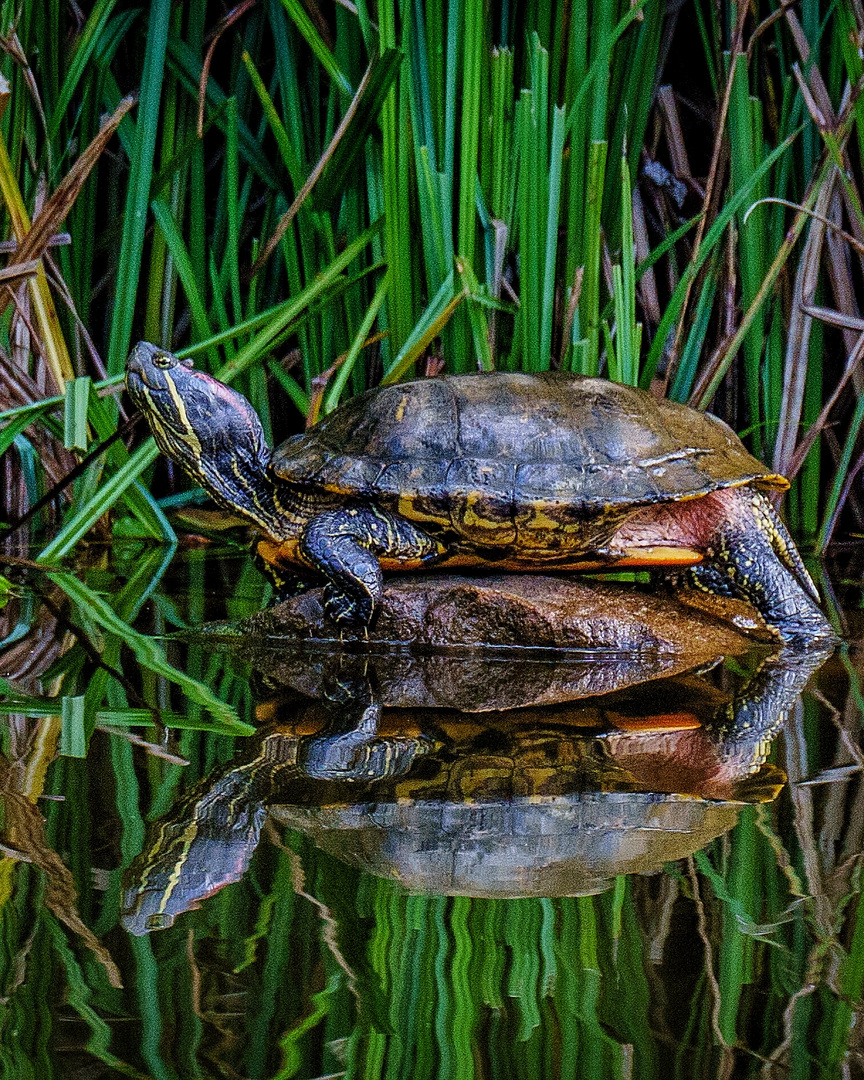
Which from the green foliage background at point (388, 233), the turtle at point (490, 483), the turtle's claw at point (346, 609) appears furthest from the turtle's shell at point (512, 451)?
the green foliage background at point (388, 233)

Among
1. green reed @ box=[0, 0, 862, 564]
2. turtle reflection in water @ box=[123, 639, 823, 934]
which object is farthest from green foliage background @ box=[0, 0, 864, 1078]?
turtle reflection in water @ box=[123, 639, 823, 934]

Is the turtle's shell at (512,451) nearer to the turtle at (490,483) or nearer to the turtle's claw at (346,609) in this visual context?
the turtle at (490,483)

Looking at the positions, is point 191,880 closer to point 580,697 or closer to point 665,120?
point 580,697

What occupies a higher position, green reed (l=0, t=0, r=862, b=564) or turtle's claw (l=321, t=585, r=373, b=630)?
green reed (l=0, t=0, r=862, b=564)

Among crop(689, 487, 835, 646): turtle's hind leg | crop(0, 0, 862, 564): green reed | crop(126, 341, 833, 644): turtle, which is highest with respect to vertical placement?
crop(0, 0, 862, 564): green reed

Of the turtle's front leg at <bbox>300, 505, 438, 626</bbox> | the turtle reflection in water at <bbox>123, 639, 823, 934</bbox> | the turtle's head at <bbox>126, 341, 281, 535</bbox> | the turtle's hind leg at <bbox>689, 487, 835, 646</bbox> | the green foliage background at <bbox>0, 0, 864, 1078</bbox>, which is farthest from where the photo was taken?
the green foliage background at <bbox>0, 0, 864, 1078</bbox>

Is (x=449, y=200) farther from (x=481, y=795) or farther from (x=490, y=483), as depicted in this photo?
(x=481, y=795)

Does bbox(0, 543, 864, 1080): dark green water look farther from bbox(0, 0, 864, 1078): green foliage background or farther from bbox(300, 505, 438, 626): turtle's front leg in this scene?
bbox(300, 505, 438, 626): turtle's front leg
